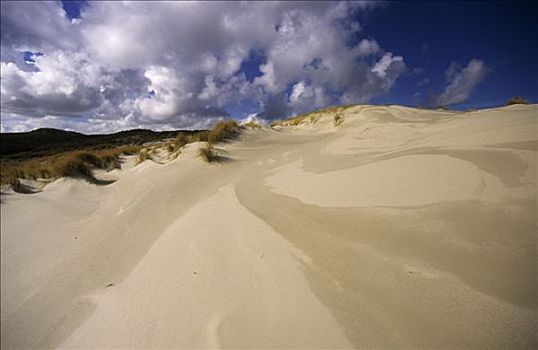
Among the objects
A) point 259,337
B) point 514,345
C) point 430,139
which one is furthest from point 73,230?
point 430,139

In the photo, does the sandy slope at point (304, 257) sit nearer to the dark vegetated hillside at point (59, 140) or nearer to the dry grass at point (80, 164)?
the dry grass at point (80, 164)

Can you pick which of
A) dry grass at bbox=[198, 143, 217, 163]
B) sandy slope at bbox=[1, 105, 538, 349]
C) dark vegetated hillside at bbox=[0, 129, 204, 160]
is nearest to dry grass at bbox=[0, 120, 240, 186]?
dry grass at bbox=[198, 143, 217, 163]

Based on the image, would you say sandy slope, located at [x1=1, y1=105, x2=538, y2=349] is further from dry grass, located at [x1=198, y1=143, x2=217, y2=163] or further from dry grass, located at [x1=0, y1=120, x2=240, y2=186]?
dry grass, located at [x1=198, y1=143, x2=217, y2=163]

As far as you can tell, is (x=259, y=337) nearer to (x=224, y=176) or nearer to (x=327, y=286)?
(x=327, y=286)

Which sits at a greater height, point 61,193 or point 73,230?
point 61,193

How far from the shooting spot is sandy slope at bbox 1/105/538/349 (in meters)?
1.70

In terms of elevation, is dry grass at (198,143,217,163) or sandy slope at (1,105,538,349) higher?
dry grass at (198,143,217,163)

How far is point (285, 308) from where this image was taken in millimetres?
1874

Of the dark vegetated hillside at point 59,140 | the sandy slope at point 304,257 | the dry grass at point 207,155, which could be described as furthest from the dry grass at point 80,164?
the dark vegetated hillside at point 59,140

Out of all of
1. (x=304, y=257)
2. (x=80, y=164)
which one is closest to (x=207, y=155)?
(x=80, y=164)

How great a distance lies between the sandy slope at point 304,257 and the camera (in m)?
1.70

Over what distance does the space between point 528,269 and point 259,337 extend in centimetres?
176

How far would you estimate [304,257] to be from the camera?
2336 mm

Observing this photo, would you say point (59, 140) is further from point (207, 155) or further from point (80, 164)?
point (207, 155)
